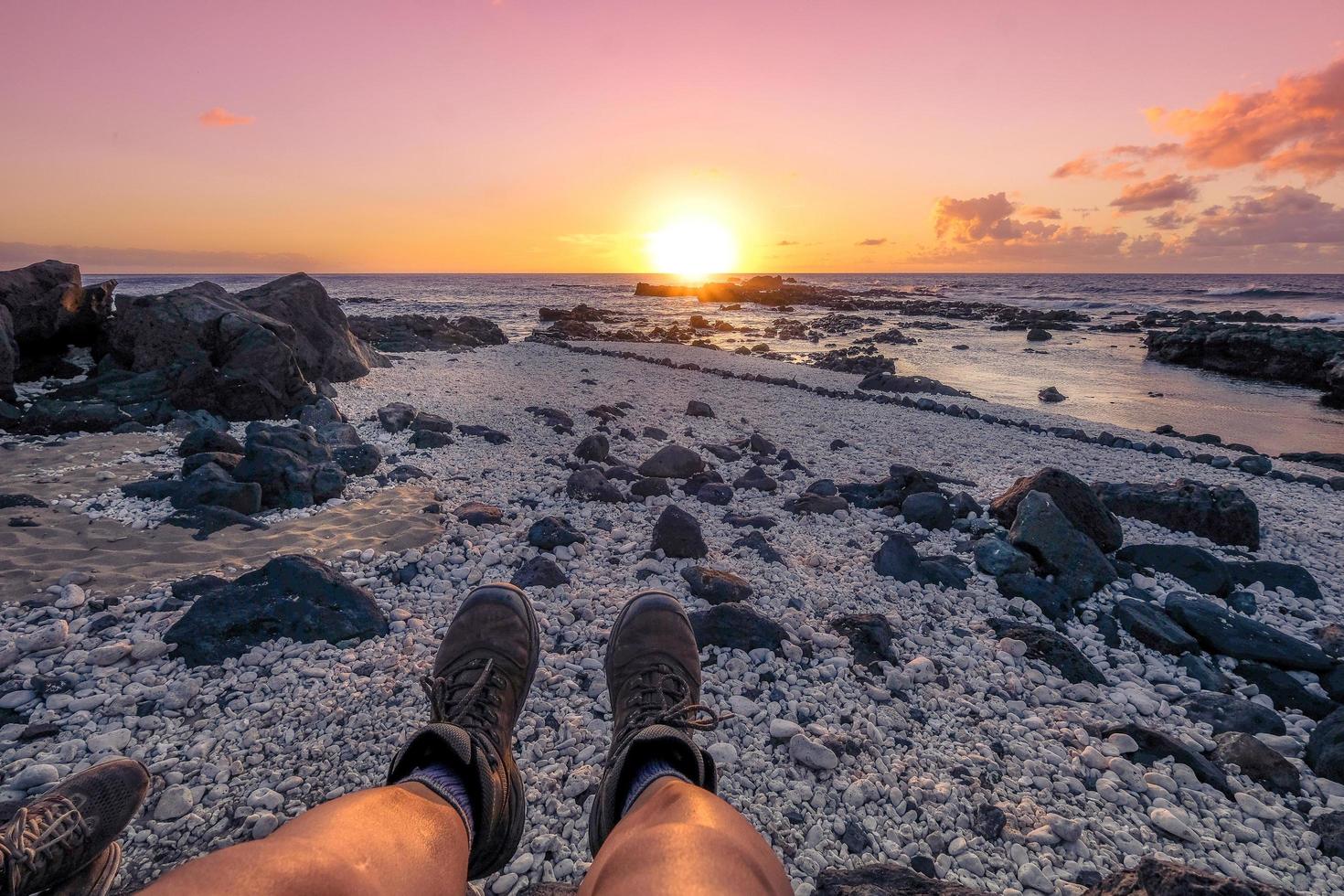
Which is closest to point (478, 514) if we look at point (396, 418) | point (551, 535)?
point (551, 535)

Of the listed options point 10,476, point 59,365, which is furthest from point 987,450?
point 59,365

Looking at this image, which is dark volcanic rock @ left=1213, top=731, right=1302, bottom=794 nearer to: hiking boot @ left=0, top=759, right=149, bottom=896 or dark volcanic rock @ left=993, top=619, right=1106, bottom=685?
dark volcanic rock @ left=993, top=619, right=1106, bottom=685

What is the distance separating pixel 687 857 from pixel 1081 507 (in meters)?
5.75

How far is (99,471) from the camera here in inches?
259

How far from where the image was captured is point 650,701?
10.2ft

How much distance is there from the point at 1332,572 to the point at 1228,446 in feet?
28.1

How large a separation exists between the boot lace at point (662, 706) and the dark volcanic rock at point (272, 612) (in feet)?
6.48

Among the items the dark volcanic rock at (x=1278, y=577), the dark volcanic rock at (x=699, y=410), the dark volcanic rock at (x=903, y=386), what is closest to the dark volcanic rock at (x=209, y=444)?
the dark volcanic rock at (x=699, y=410)

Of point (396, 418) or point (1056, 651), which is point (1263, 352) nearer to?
point (1056, 651)

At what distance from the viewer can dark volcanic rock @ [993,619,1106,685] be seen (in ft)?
12.6

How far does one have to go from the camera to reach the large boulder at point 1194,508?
6.20m

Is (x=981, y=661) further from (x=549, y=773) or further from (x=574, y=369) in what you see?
(x=574, y=369)

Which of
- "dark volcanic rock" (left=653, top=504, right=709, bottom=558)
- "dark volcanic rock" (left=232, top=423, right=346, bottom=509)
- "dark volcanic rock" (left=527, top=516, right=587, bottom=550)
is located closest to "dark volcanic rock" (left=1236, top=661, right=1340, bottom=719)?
"dark volcanic rock" (left=653, top=504, right=709, bottom=558)

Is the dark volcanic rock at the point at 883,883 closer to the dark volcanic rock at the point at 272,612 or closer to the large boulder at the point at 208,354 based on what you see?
the dark volcanic rock at the point at 272,612
